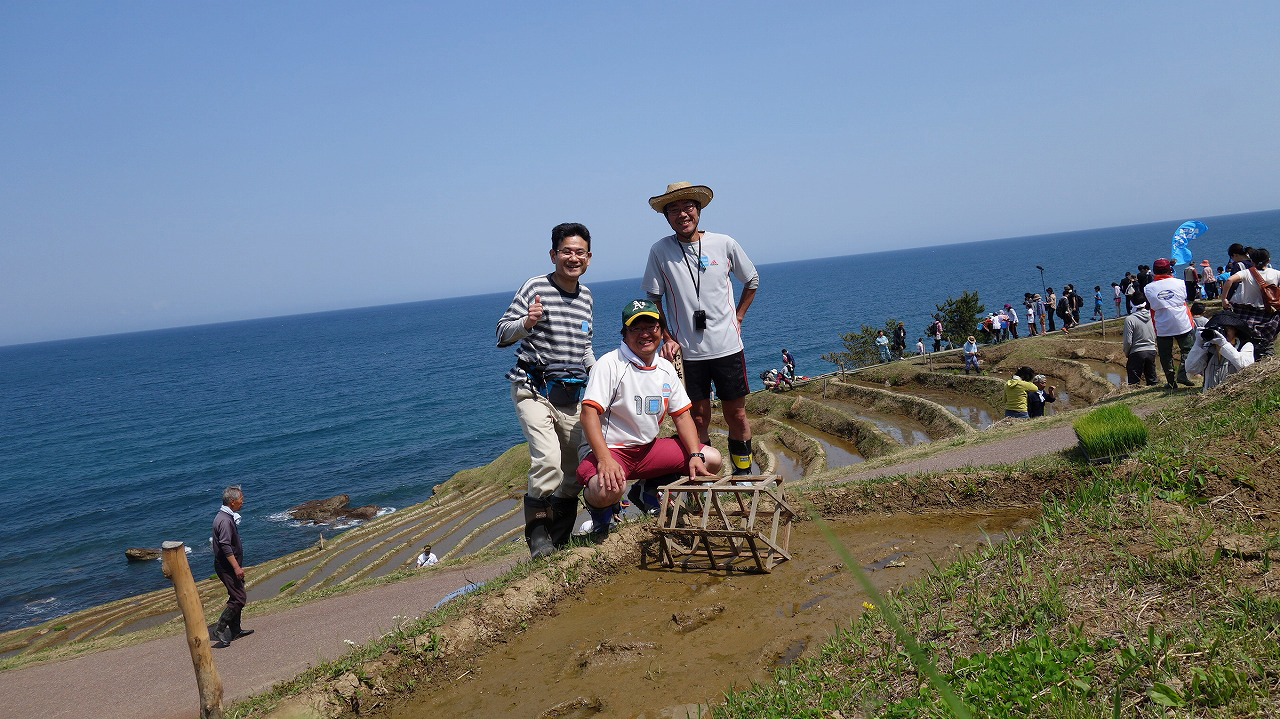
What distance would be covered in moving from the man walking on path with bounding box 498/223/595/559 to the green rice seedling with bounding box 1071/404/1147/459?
437 centimetres

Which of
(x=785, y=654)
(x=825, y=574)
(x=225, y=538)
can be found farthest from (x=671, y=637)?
(x=225, y=538)

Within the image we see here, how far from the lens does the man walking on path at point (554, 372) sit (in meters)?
6.17

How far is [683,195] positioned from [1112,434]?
414 cm

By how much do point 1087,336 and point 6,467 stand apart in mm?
76194

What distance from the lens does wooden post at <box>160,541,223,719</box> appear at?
477cm

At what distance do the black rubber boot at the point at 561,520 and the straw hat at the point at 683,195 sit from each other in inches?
108

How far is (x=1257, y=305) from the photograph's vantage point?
9.52 metres

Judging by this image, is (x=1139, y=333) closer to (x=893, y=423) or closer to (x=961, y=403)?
(x=893, y=423)

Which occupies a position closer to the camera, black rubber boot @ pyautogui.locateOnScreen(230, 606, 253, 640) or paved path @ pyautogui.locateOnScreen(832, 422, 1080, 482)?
paved path @ pyautogui.locateOnScreen(832, 422, 1080, 482)

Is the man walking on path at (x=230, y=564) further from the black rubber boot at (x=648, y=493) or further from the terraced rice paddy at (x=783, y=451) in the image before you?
the terraced rice paddy at (x=783, y=451)

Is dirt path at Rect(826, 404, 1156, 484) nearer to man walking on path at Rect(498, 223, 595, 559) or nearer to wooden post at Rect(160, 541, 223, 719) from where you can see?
man walking on path at Rect(498, 223, 595, 559)

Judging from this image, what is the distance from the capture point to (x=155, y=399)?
94562mm

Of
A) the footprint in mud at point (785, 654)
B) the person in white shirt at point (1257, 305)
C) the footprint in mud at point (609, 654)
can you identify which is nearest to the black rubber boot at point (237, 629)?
the footprint in mud at point (609, 654)

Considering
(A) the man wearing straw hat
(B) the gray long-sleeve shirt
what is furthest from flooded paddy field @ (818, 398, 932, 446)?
(A) the man wearing straw hat
